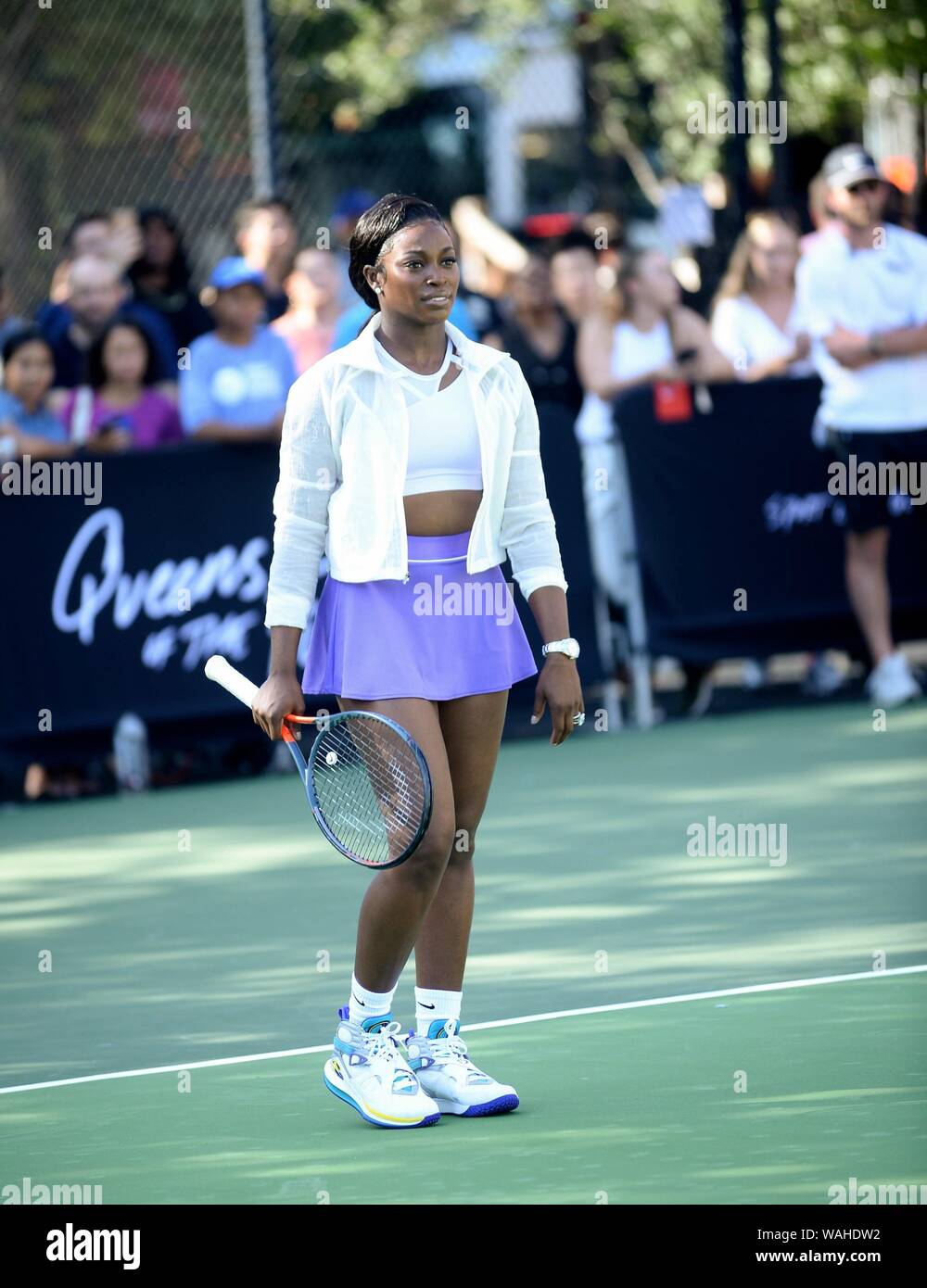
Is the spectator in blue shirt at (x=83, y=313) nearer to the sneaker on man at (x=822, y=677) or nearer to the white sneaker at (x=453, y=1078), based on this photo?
the sneaker on man at (x=822, y=677)

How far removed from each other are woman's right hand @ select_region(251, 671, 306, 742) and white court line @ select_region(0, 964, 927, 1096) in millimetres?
1225

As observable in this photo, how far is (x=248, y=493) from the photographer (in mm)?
11672

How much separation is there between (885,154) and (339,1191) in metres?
18.5

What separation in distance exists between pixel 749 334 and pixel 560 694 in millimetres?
7960

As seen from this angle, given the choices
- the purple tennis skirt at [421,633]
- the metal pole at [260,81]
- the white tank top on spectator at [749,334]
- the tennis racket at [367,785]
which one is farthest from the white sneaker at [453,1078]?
the metal pole at [260,81]

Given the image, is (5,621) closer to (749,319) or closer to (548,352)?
(548,352)

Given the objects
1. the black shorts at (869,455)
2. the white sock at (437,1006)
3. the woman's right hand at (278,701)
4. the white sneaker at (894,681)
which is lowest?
the white sock at (437,1006)

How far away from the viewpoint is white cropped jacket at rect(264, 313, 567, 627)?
18.6 ft

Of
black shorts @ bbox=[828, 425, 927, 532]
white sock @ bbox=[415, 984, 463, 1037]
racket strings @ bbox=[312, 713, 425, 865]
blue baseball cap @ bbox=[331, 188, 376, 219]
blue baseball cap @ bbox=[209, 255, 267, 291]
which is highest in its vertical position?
blue baseball cap @ bbox=[331, 188, 376, 219]

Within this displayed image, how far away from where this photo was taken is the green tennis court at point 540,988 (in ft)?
17.5

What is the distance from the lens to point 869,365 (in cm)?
1250

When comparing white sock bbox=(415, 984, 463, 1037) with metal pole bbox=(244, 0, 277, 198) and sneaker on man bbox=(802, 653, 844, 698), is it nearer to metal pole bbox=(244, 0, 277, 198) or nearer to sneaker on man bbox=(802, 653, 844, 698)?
sneaker on man bbox=(802, 653, 844, 698)

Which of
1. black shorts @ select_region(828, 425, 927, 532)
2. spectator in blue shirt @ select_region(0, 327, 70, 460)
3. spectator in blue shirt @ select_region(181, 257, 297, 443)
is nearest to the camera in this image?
spectator in blue shirt @ select_region(0, 327, 70, 460)

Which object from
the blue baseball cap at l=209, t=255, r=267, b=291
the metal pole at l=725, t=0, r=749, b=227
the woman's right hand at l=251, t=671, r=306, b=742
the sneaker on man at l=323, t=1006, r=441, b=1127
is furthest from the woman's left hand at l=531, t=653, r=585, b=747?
the metal pole at l=725, t=0, r=749, b=227
